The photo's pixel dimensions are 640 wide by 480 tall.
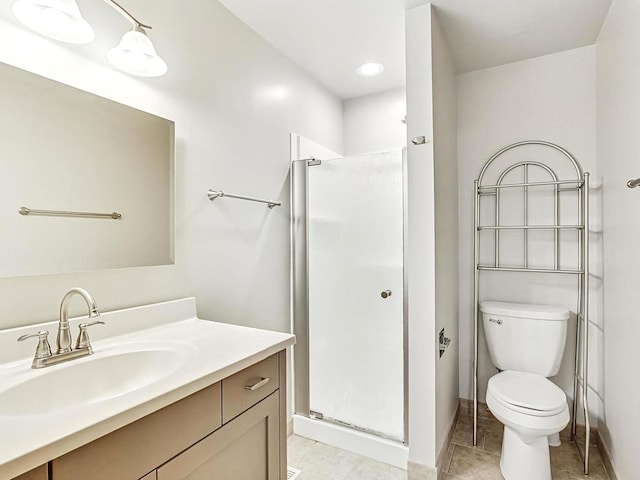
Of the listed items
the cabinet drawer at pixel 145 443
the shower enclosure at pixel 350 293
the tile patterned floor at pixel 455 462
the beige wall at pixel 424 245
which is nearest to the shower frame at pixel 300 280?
the shower enclosure at pixel 350 293

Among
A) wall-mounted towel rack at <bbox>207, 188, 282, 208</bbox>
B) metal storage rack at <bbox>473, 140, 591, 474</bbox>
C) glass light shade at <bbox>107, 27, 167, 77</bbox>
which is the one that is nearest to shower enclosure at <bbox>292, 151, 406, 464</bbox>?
wall-mounted towel rack at <bbox>207, 188, 282, 208</bbox>

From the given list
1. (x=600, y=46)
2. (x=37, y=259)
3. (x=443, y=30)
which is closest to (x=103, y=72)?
(x=37, y=259)

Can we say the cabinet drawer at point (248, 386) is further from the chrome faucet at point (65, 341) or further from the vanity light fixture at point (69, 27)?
the vanity light fixture at point (69, 27)

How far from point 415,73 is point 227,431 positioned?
5.57 feet

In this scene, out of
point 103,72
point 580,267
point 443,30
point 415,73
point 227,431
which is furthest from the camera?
point 580,267

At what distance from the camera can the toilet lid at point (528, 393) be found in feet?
5.32

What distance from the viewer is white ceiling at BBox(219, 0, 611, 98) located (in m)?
1.74

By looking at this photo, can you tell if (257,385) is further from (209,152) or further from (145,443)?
(209,152)

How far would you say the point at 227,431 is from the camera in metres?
0.98

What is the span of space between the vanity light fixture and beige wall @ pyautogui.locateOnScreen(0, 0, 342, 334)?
0.07 metres

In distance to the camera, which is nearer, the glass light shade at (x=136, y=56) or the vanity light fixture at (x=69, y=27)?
the vanity light fixture at (x=69, y=27)

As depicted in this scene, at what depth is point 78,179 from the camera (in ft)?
3.80

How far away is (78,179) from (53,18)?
46cm

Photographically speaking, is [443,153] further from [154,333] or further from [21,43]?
[21,43]
